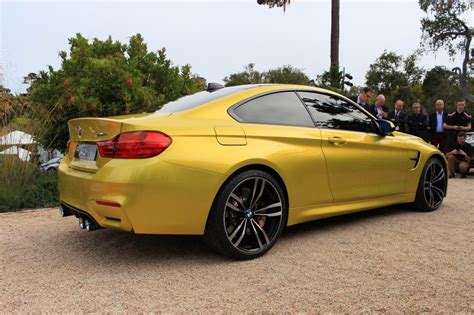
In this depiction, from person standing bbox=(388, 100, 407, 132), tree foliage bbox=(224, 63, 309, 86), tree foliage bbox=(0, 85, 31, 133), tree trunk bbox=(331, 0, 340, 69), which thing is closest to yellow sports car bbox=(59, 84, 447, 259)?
tree foliage bbox=(0, 85, 31, 133)

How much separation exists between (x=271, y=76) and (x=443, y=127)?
3616cm

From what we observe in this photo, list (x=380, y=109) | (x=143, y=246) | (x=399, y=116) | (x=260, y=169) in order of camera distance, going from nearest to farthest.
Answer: (x=260, y=169), (x=143, y=246), (x=380, y=109), (x=399, y=116)

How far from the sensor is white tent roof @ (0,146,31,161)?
21.6 feet

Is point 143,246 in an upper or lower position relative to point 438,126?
lower

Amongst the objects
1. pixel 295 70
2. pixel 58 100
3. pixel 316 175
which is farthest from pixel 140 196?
pixel 295 70

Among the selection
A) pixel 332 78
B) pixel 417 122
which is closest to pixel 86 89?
pixel 417 122

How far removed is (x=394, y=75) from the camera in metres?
46.2

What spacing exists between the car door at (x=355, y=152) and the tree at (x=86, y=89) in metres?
3.88

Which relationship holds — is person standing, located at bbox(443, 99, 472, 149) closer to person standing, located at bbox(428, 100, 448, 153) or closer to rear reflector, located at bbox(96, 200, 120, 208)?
person standing, located at bbox(428, 100, 448, 153)

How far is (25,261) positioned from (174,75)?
573cm

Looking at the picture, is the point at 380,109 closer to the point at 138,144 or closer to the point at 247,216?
the point at 247,216

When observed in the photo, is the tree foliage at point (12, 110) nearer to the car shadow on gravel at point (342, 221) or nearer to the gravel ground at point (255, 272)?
the gravel ground at point (255, 272)

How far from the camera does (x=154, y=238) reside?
4.29 meters

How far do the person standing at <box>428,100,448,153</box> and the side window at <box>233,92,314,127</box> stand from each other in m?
7.43
